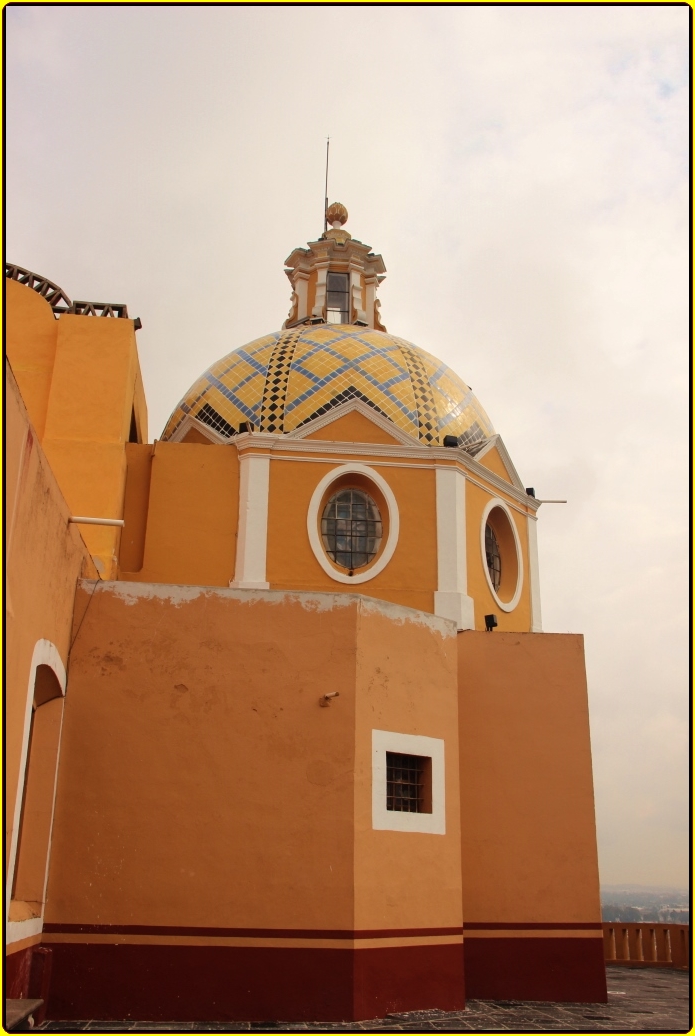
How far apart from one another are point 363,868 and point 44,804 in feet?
8.92

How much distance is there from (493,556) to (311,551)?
289 cm

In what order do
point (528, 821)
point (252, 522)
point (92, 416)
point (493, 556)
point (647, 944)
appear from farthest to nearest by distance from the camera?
point (647, 944) < point (493, 556) < point (252, 522) < point (92, 416) < point (528, 821)

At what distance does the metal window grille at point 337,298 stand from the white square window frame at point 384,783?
379 inches

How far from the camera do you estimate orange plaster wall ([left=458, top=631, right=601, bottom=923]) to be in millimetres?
10180

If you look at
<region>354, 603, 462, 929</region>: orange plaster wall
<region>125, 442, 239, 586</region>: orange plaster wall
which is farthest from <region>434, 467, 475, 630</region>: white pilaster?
<region>125, 442, 239, 586</region>: orange plaster wall

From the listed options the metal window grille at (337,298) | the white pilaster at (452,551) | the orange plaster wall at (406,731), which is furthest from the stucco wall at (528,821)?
the metal window grille at (337,298)

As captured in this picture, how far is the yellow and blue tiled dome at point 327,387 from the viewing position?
13562mm

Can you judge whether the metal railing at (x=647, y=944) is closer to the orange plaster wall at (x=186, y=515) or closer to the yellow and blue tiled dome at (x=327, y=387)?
the yellow and blue tiled dome at (x=327, y=387)

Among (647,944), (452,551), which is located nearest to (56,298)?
(452,551)

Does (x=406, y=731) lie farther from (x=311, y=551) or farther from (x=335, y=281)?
(x=335, y=281)

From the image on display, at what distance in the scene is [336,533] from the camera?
12852 mm

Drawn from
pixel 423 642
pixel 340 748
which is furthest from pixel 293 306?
pixel 340 748

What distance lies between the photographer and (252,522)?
12453 millimetres

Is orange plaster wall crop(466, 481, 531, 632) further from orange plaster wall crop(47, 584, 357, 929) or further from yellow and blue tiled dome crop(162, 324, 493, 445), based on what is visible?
orange plaster wall crop(47, 584, 357, 929)
